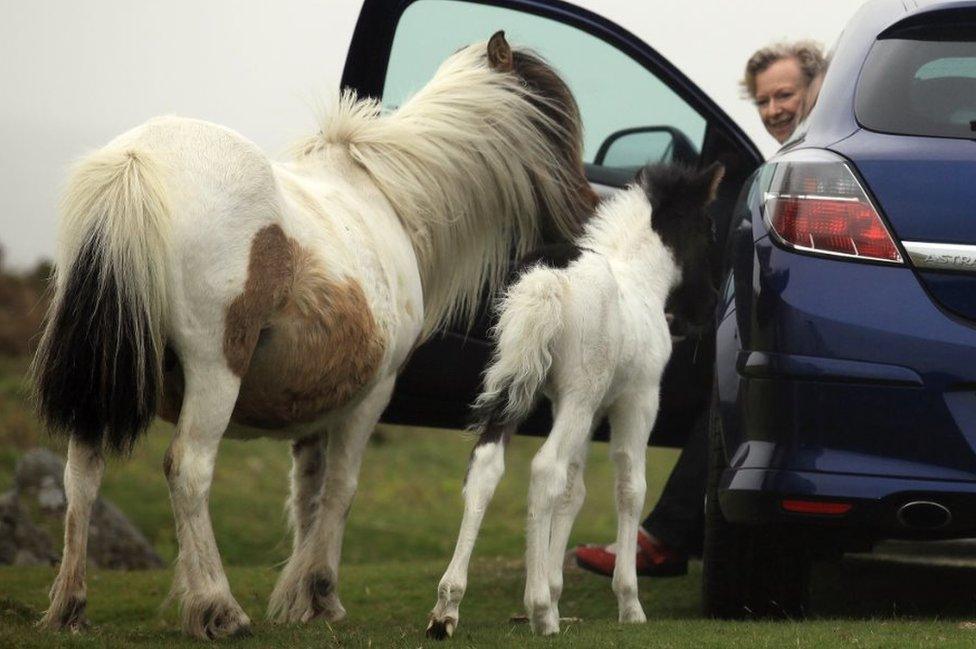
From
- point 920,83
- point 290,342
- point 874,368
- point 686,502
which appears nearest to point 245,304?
point 290,342

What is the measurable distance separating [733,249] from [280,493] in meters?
7.89

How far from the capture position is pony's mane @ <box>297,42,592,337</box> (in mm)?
5523

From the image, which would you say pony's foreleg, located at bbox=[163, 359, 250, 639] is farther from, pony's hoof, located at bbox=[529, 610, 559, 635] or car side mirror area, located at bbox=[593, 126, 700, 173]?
car side mirror area, located at bbox=[593, 126, 700, 173]

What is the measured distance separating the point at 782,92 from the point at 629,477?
9.40 ft

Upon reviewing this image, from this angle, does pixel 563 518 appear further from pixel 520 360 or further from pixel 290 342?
pixel 290 342

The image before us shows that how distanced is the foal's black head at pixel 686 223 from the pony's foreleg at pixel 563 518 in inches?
34.7

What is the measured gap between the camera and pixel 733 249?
475 cm

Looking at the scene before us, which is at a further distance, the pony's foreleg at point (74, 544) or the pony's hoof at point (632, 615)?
the pony's hoof at point (632, 615)

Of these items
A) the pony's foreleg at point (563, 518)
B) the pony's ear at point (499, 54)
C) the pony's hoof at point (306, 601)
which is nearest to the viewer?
the pony's foreleg at point (563, 518)

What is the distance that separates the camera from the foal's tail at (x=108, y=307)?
4.21 meters

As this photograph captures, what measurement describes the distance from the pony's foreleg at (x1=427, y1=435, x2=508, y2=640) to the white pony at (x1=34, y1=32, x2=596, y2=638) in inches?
23.8

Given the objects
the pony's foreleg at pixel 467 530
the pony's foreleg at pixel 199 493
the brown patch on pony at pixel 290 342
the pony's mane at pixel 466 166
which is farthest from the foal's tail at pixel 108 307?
the pony's mane at pixel 466 166

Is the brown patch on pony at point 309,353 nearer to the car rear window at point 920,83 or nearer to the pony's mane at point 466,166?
the pony's mane at point 466,166

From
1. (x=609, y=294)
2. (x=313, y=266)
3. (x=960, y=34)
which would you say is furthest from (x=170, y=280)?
(x=960, y=34)
